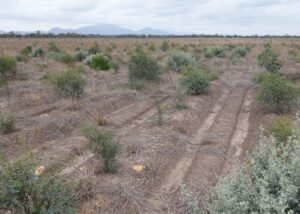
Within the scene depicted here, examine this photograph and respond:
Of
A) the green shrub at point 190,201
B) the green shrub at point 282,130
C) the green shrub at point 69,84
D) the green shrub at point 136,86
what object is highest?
the green shrub at point 190,201

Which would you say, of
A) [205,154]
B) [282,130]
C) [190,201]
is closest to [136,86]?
[205,154]

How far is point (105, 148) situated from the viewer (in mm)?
9305

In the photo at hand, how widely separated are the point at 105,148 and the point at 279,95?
853cm

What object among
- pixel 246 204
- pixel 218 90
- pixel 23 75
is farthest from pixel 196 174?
pixel 23 75

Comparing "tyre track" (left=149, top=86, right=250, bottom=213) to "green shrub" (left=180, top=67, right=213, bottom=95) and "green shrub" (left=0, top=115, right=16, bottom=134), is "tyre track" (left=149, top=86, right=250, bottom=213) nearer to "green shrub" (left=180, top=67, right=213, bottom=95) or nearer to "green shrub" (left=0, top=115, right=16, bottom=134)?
"green shrub" (left=180, top=67, right=213, bottom=95)

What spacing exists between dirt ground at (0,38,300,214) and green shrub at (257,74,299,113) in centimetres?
44

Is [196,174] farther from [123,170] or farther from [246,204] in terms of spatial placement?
[246,204]

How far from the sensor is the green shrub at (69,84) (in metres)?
17.0

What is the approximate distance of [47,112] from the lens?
1609 cm

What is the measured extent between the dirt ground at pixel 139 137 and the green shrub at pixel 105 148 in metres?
0.23

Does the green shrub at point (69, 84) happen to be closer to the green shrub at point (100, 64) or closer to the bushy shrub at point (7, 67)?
the bushy shrub at point (7, 67)

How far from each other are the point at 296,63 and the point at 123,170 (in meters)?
28.1

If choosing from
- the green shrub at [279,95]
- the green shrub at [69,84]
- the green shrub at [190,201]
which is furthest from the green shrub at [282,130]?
the green shrub at [69,84]

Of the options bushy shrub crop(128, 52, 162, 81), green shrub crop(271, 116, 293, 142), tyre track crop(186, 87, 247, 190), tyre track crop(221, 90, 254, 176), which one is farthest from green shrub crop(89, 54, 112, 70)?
green shrub crop(271, 116, 293, 142)
